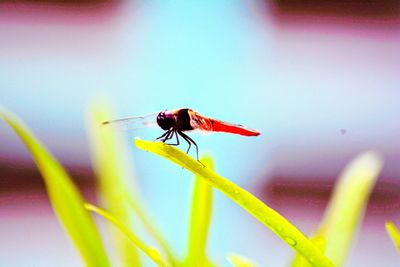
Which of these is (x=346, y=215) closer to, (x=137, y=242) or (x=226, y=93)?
(x=137, y=242)

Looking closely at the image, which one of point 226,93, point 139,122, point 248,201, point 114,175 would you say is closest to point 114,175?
point 114,175

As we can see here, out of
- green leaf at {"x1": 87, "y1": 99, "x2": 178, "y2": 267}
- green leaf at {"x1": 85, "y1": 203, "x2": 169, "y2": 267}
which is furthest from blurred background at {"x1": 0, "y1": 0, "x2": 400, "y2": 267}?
green leaf at {"x1": 85, "y1": 203, "x2": 169, "y2": 267}

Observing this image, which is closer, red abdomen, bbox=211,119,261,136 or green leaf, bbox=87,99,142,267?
red abdomen, bbox=211,119,261,136

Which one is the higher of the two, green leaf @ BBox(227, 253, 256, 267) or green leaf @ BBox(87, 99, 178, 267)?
green leaf @ BBox(87, 99, 178, 267)

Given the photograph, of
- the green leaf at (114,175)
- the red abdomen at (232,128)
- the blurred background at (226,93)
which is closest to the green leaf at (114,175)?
the green leaf at (114,175)

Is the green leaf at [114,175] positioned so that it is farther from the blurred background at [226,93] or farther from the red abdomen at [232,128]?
the blurred background at [226,93]

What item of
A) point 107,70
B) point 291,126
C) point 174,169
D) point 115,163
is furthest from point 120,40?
point 115,163

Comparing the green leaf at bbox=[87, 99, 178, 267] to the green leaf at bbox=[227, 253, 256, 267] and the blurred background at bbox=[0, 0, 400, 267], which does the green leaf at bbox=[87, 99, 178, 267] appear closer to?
the green leaf at bbox=[227, 253, 256, 267]
